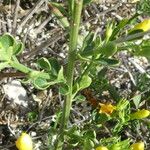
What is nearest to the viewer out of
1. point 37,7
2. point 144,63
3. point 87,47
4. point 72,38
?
point 72,38

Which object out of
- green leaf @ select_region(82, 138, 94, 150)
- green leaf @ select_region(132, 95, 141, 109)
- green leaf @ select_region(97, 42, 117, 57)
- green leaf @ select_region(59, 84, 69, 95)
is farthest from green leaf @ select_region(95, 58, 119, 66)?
green leaf @ select_region(132, 95, 141, 109)

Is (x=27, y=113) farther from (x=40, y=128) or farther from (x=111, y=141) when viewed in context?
(x=111, y=141)

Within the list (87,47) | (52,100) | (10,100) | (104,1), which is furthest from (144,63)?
(87,47)

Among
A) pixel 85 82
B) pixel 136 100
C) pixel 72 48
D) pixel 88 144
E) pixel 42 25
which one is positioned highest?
pixel 42 25

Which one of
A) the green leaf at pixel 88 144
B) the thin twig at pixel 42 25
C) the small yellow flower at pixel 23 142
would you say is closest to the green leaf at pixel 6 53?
the small yellow flower at pixel 23 142

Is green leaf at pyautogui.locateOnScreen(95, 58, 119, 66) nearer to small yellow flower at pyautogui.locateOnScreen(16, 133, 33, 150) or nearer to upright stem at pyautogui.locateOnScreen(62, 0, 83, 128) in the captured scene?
upright stem at pyautogui.locateOnScreen(62, 0, 83, 128)

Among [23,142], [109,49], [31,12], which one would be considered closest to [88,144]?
[23,142]

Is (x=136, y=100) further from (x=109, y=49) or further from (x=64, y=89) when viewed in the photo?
(x=109, y=49)

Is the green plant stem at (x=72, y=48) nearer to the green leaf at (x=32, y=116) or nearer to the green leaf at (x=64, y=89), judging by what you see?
the green leaf at (x=64, y=89)

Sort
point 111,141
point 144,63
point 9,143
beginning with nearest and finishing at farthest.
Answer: point 111,141 < point 9,143 < point 144,63

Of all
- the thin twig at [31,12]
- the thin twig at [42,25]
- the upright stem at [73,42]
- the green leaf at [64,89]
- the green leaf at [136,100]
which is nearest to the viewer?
the upright stem at [73,42]

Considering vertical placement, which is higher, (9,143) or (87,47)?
(87,47)
